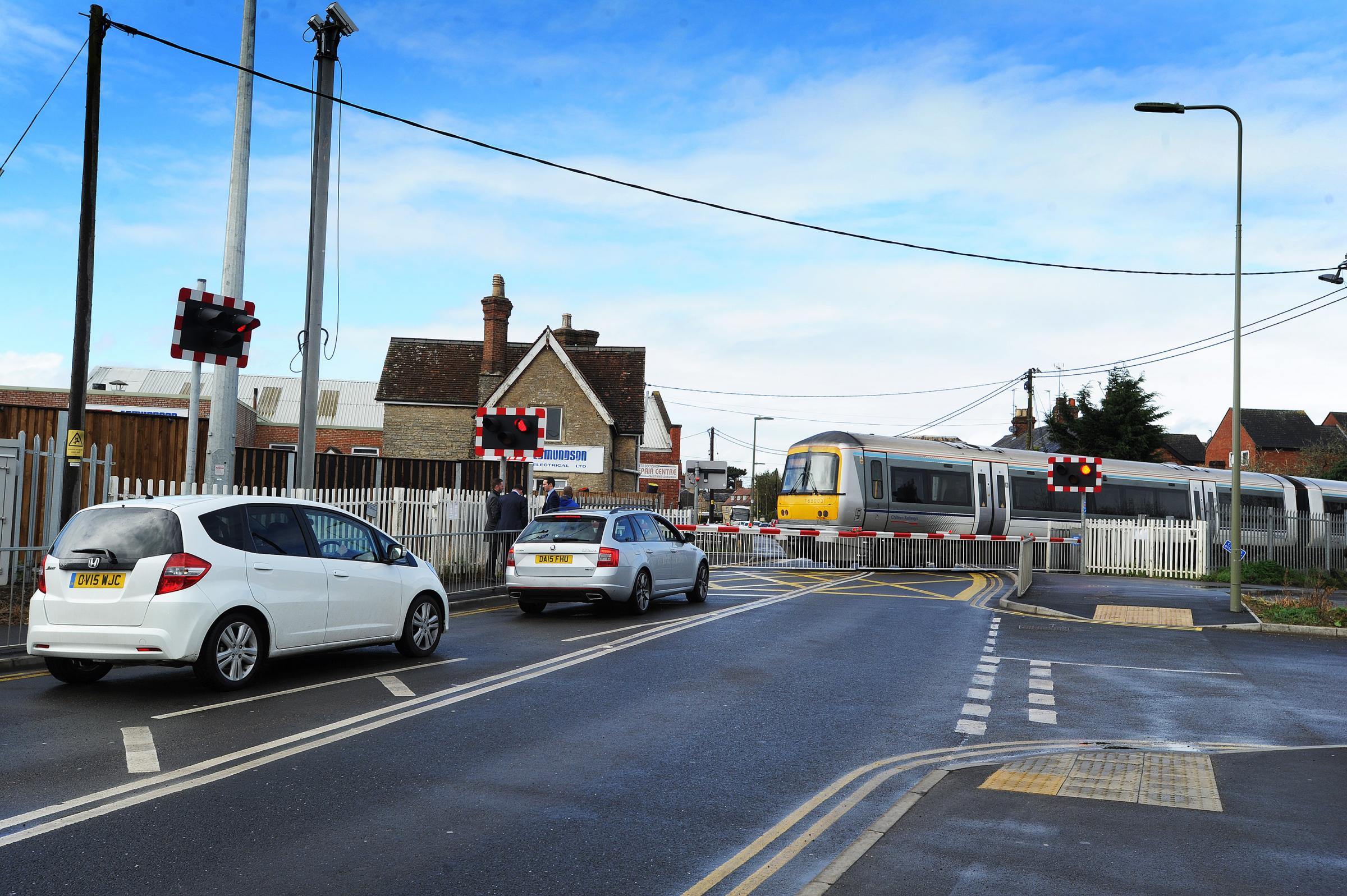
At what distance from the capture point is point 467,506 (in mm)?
19469

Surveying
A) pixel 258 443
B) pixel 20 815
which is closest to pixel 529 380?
pixel 258 443

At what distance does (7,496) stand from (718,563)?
65.5 ft

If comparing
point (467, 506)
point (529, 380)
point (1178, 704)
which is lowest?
point (1178, 704)

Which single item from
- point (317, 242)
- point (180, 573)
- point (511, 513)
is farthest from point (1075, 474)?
point (180, 573)

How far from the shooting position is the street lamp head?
699 inches

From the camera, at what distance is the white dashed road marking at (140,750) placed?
257 inches

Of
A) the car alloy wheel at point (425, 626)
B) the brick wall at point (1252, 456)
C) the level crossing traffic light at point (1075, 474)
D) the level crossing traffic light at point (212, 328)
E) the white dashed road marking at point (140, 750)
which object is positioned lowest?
the white dashed road marking at point (140, 750)

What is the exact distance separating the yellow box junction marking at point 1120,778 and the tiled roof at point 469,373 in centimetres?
3841

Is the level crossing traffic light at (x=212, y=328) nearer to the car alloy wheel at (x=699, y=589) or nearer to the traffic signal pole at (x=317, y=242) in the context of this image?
the traffic signal pole at (x=317, y=242)

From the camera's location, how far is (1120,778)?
6.79 m

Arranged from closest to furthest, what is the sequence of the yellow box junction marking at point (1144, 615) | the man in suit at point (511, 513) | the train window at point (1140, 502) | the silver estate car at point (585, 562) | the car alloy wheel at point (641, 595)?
the silver estate car at point (585, 562) → the car alloy wheel at point (641, 595) → the yellow box junction marking at point (1144, 615) → the man in suit at point (511, 513) → the train window at point (1140, 502)

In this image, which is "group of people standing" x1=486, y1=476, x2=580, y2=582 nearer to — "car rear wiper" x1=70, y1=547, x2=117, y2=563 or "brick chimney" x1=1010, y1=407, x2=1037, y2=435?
"car rear wiper" x1=70, y1=547, x2=117, y2=563

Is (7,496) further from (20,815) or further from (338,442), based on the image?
(338,442)

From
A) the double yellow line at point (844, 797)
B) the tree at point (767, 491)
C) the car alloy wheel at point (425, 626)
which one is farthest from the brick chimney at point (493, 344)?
the tree at point (767, 491)
